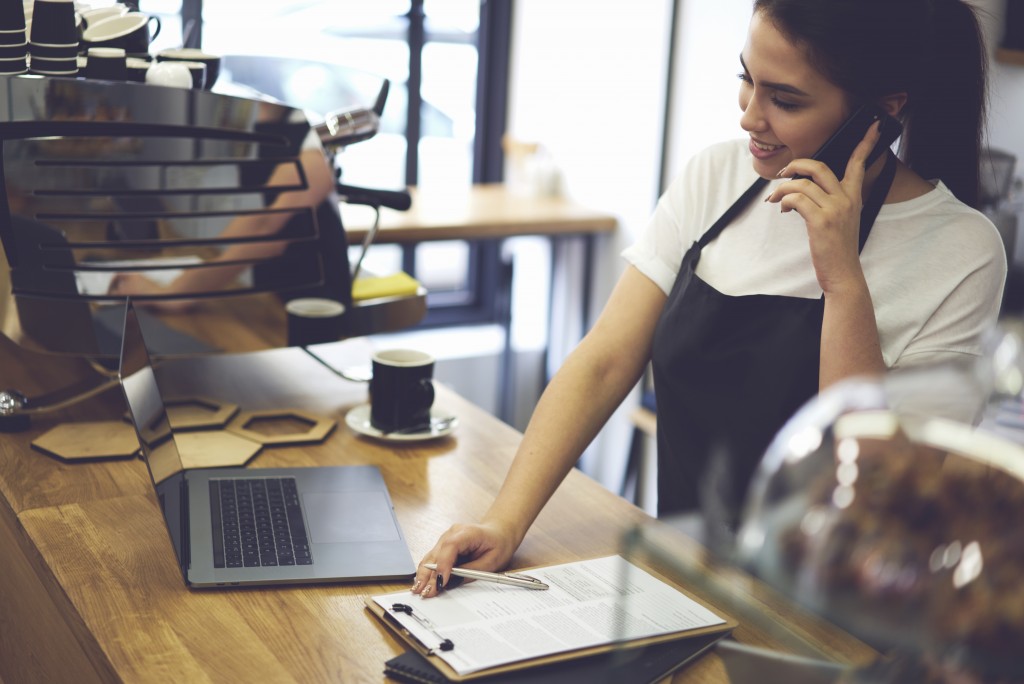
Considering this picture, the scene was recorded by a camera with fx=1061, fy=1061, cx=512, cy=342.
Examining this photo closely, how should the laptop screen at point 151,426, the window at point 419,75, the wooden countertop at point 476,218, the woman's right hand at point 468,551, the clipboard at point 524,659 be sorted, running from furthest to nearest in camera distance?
1. the window at point 419,75
2. the wooden countertop at point 476,218
3. the laptop screen at point 151,426
4. the woman's right hand at point 468,551
5. the clipboard at point 524,659

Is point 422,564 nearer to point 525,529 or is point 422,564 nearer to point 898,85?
point 525,529

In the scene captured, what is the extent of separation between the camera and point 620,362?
136cm

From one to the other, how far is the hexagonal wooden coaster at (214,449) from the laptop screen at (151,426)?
0.40 feet

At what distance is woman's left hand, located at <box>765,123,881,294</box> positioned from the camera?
3.86 feet

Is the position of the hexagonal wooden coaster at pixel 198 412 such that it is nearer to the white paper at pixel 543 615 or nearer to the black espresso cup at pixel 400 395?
the black espresso cup at pixel 400 395

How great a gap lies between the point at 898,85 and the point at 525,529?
666 millimetres

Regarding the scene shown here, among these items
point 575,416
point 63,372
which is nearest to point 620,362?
point 575,416

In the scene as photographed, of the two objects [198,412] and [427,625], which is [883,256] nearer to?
[427,625]

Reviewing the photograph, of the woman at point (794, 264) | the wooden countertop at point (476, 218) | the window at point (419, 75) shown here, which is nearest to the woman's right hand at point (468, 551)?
the woman at point (794, 264)

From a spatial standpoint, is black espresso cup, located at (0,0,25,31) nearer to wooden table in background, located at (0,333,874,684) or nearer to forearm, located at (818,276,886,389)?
wooden table in background, located at (0,333,874,684)

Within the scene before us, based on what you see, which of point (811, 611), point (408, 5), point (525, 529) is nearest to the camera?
point (811, 611)

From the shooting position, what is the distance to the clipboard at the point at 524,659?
866 millimetres

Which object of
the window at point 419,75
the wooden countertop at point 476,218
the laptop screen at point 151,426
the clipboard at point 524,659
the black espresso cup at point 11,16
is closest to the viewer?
the clipboard at point 524,659

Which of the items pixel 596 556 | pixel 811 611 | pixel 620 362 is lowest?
pixel 596 556
